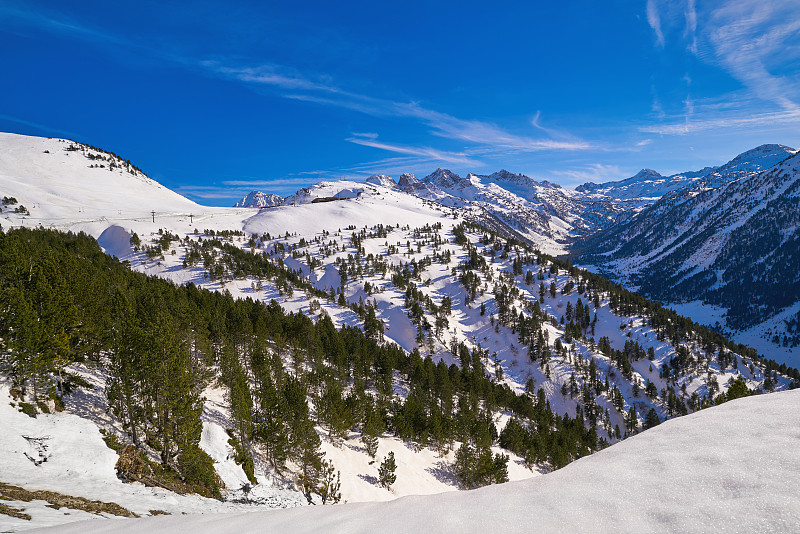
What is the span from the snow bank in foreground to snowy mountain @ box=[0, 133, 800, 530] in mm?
1471

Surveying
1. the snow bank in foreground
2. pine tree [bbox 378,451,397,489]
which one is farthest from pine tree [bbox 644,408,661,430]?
the snow bank in foreground

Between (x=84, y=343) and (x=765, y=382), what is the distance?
200120 millimetres

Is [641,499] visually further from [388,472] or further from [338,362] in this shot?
[338,362]

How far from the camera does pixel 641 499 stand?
616cm

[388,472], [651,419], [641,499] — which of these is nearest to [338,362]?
[388,472]

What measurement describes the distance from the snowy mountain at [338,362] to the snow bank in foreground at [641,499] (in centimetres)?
147

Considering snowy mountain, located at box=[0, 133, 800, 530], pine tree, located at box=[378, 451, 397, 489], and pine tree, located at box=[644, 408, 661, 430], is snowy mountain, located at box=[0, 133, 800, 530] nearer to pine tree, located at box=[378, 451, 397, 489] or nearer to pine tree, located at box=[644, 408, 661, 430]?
pine tree, located at box=[644, 408, 661, 430]

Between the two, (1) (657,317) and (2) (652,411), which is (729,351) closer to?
(1) (657,317)

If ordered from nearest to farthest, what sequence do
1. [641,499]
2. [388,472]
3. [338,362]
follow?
[641,499], [388,472], [338,362]

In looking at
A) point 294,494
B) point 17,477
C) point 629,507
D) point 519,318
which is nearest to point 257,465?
point 294,494

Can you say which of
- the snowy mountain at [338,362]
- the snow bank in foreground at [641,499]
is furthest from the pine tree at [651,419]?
the snow bank in foreground at [641,499]

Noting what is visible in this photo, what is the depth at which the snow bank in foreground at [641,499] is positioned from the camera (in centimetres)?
550

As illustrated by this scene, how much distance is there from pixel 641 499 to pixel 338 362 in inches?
2493

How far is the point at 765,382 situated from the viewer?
408 ft
